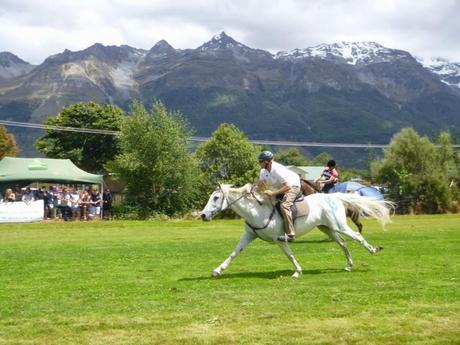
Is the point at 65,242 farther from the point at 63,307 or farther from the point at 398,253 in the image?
the point at 63,307

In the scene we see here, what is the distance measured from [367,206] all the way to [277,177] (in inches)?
121

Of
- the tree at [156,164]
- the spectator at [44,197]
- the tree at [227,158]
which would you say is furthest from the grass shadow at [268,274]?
the tree at [227,158]

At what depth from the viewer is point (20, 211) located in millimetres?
42188

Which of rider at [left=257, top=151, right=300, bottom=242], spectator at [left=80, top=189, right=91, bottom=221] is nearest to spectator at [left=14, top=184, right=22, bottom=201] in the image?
spectator at [left=80, top=189, right=91, bottom=221]

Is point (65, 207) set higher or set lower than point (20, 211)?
lower

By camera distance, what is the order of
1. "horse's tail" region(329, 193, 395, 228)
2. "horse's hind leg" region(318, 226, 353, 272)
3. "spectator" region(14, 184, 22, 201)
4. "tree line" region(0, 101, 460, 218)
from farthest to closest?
"tree line" region(0, 101, 460, 218) → "spectator" region(14, 184, 22, 201) → "horse's tail" region(329, 193, 395, 228) → "horse's hind leg" region(318, 226, 353, 272)

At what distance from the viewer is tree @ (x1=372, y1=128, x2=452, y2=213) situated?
70125 mm

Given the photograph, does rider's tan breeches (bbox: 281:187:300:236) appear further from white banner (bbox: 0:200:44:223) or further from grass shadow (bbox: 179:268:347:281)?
white banner (bbox: 0:200:44:223)

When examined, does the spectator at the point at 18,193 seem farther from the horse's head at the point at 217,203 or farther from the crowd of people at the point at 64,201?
the horse's head at the point at 217,203

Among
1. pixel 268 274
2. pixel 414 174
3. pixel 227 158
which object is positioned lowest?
pixel 414 174

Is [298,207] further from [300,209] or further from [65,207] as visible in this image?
[65,207]

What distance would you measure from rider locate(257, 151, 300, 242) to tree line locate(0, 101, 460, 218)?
33220 mm

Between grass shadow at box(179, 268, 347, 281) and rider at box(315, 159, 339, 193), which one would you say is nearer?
grass shadow at box(179, 268, 347, 281)

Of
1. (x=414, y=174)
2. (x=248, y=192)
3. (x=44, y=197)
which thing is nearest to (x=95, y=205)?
(x=44, y=197)
